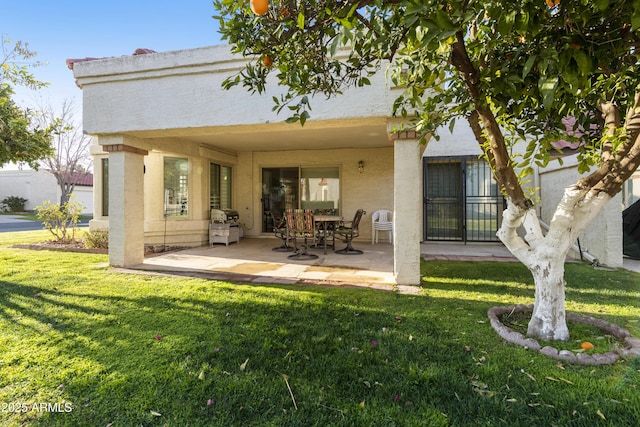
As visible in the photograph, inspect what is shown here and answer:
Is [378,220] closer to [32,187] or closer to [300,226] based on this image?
[300,226]

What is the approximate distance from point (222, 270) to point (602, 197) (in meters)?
4.86

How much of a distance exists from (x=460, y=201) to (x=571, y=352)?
22.9 ft

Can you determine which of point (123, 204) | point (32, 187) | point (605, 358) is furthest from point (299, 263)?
point (32, 187)

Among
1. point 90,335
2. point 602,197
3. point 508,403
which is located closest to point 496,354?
point 508,403

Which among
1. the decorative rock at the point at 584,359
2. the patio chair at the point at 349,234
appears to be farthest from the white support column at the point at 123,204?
the decorative rock at the point at 584,359

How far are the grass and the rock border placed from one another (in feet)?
0.26

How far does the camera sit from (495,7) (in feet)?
4.22

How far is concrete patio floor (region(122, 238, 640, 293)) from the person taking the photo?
4.71 m

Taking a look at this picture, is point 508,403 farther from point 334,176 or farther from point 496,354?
point 334,176

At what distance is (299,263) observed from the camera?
5961 mm

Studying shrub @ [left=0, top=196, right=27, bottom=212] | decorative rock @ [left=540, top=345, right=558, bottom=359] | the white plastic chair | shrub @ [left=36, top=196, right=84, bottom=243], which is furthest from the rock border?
shrub @ [left=0, top=196, right=27, bottom=212]

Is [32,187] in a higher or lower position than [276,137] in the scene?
higher

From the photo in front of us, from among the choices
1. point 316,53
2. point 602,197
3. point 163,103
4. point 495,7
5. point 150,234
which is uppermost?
point 163,103

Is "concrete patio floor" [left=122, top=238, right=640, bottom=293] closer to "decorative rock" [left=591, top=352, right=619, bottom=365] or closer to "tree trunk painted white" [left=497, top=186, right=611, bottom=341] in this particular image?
"tree trunk painted white" [left=497, top=186, right=611, bottom=341]
